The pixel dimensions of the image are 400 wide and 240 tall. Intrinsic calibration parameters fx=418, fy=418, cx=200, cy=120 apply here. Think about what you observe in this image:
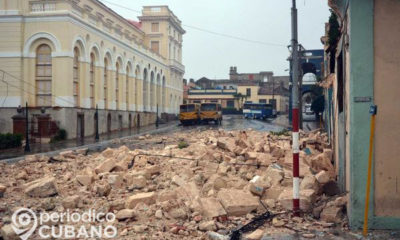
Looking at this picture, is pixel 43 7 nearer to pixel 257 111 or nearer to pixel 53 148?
pixel 53 148

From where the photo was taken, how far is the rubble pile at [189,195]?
6496 mm

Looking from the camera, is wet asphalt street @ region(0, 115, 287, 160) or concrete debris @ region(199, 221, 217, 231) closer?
concrete debris @ region(199, 221, 217, 231)

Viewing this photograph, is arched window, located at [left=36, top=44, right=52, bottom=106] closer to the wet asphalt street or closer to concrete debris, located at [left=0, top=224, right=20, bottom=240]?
the wet asphalt street

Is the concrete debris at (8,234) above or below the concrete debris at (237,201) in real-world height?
below

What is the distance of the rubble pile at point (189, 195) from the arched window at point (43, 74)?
2003 cm

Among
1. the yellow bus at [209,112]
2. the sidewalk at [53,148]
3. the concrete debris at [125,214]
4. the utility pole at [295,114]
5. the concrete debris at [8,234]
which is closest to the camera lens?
the concrete debris at [8,234]

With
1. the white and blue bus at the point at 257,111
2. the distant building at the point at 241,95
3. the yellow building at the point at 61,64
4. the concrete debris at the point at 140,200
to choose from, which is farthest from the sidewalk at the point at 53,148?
the distant building at the point at 241,95

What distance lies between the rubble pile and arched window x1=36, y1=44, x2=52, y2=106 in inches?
788

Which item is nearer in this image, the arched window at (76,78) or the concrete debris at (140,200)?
the concrete debris at (140,200)

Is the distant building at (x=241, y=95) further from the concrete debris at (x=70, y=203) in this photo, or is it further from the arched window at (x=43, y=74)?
the concrete debris at (x=70, y=203)

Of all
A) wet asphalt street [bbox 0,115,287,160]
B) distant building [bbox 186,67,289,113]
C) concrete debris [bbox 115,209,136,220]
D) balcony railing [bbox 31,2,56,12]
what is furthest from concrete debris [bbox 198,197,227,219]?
distant building [bbox 186,67,289,113]

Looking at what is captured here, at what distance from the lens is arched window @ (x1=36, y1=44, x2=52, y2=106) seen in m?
30.0

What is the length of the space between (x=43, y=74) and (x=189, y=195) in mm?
25424

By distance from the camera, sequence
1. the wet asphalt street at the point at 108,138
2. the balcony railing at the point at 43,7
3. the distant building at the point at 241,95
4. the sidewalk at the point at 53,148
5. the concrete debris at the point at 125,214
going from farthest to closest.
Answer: the distant building at the point at 241,95, the balcony railing at the point at 43,7, the wet asphalt street at the point at 108,138, the sidewalk at the point at 53,148, the concrete debris at the point at 125,214
